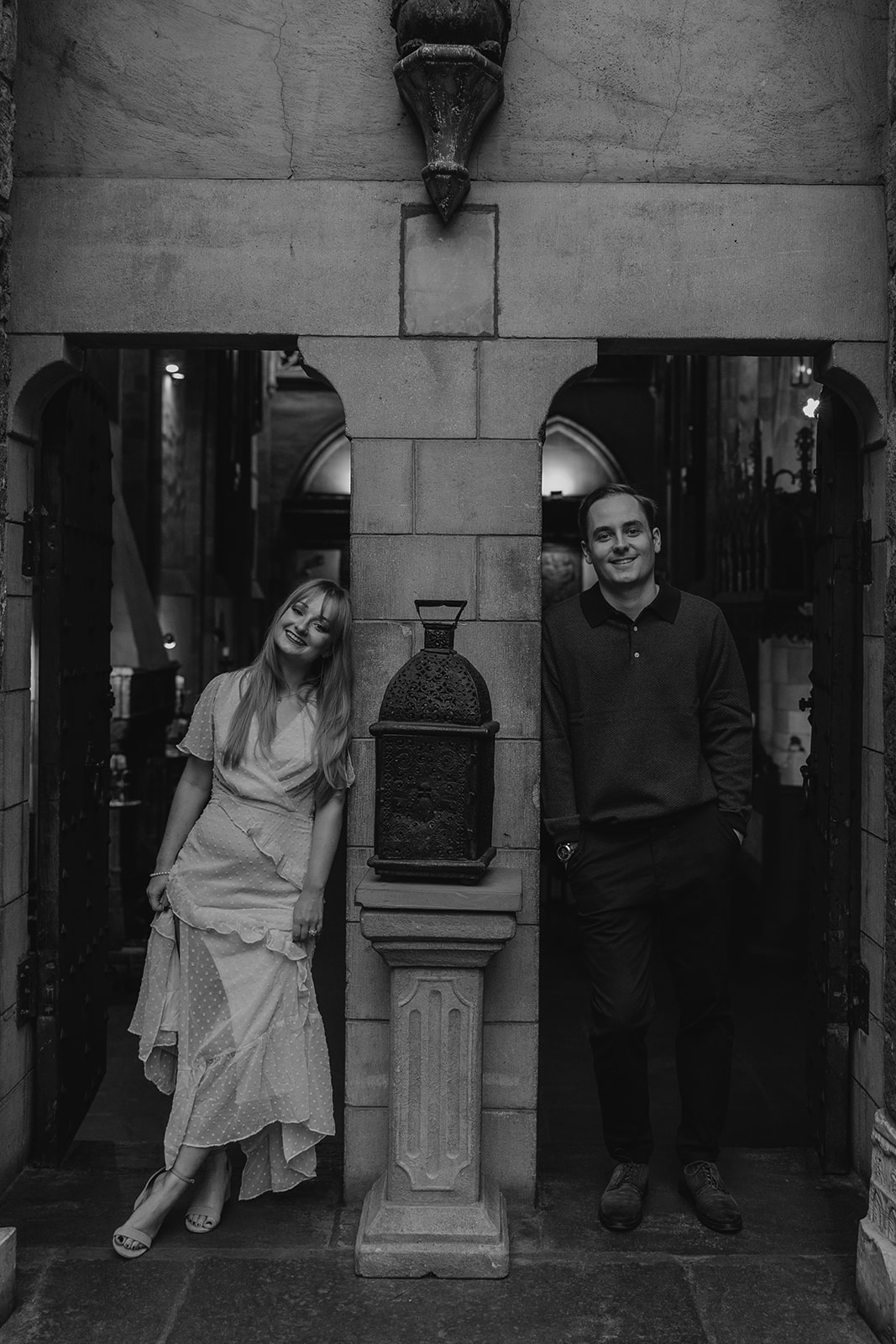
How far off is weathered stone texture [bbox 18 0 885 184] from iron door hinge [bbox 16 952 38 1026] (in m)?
2.52

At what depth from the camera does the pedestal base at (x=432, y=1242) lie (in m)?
3.42

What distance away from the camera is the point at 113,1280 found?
3.39 metres

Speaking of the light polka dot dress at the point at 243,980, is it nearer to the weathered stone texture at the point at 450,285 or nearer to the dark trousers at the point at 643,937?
the dark trousers at the point at 643,937

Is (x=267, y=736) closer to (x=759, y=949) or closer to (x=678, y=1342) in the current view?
(x=678, y=1342)

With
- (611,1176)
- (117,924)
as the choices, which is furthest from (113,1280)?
(117,924)

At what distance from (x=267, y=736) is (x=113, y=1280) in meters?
1.53

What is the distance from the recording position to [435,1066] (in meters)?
3.55

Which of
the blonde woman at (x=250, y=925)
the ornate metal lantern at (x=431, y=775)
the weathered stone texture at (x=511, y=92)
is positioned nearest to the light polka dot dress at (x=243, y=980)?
the blonde woman at (x=250, y=925)

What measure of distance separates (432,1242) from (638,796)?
1371 millimetres

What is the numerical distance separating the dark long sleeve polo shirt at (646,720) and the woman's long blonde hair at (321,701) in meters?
0.62

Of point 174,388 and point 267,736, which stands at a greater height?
point 174,388

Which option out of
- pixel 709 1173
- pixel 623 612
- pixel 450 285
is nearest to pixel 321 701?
pixel 623 612

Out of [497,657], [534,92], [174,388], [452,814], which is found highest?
[174,388]

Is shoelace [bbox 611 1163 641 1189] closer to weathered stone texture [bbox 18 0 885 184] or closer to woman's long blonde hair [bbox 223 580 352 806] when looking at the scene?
woman's long blonde hair [bbox 223 580 352 806]
